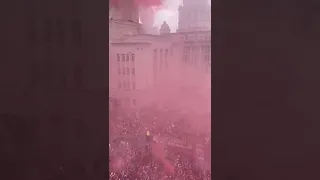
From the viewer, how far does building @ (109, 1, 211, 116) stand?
93.5 inches

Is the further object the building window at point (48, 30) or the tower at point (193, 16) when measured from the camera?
the tower at point (193, 16)

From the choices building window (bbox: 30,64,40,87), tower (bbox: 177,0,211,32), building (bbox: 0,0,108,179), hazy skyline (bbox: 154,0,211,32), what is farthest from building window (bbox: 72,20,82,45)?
tower (bbox: 177,0,211,32)

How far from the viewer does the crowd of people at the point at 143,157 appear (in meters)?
2.38

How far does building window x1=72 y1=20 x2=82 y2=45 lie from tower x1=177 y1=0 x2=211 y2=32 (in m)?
0.62

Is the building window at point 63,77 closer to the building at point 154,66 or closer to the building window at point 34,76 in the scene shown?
the building window at point 34,76

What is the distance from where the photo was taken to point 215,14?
8.11 ft

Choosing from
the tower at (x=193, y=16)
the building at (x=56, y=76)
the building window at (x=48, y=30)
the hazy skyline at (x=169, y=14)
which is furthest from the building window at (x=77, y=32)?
the tower at (x=193, y=16)

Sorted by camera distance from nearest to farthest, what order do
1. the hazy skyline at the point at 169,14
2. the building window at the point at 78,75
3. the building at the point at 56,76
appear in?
1. the building at the point at 56,76
2. the building window at the point at 78,75
3. the hazy skyline at the point at 169,14

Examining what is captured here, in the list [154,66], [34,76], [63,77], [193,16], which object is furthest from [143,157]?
[193,16]

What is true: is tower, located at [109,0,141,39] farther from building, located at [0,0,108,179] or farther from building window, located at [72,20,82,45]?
building window, located at [72,20,82,45]

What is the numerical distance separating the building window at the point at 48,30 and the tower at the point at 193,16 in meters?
0.79

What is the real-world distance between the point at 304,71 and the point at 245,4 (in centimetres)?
59

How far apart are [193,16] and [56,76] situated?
3.01 ft

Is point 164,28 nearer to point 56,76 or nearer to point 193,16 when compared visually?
point 193,16
